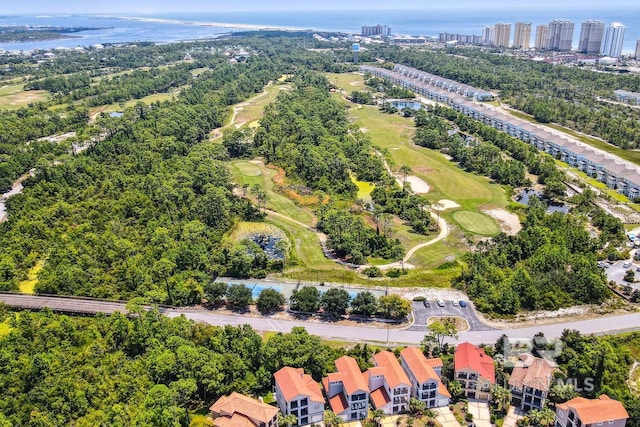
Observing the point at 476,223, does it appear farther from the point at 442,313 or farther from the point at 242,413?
the point at 242,413

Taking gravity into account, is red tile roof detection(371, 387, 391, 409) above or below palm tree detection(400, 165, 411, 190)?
below

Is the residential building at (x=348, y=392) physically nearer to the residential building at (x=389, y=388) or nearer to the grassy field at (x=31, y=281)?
the residential building at (x=389, y=388)

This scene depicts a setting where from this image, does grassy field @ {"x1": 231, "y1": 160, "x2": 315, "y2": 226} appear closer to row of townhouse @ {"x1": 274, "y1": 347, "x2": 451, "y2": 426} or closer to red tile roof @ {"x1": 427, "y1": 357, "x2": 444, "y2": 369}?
red tile roof @ {"x1": 427, "y1": 357, "x2": 444, "y2": 369}

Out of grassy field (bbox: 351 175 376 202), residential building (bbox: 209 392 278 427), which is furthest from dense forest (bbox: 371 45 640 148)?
residential building (bbox: 209 392 278 427)

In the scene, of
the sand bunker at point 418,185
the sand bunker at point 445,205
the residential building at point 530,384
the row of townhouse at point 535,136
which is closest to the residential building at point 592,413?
the residential building at point 530,384

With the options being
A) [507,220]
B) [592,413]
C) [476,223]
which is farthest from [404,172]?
[592,413]

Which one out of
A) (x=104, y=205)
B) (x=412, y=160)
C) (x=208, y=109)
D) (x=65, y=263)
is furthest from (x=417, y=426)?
(x=208, y=109)
